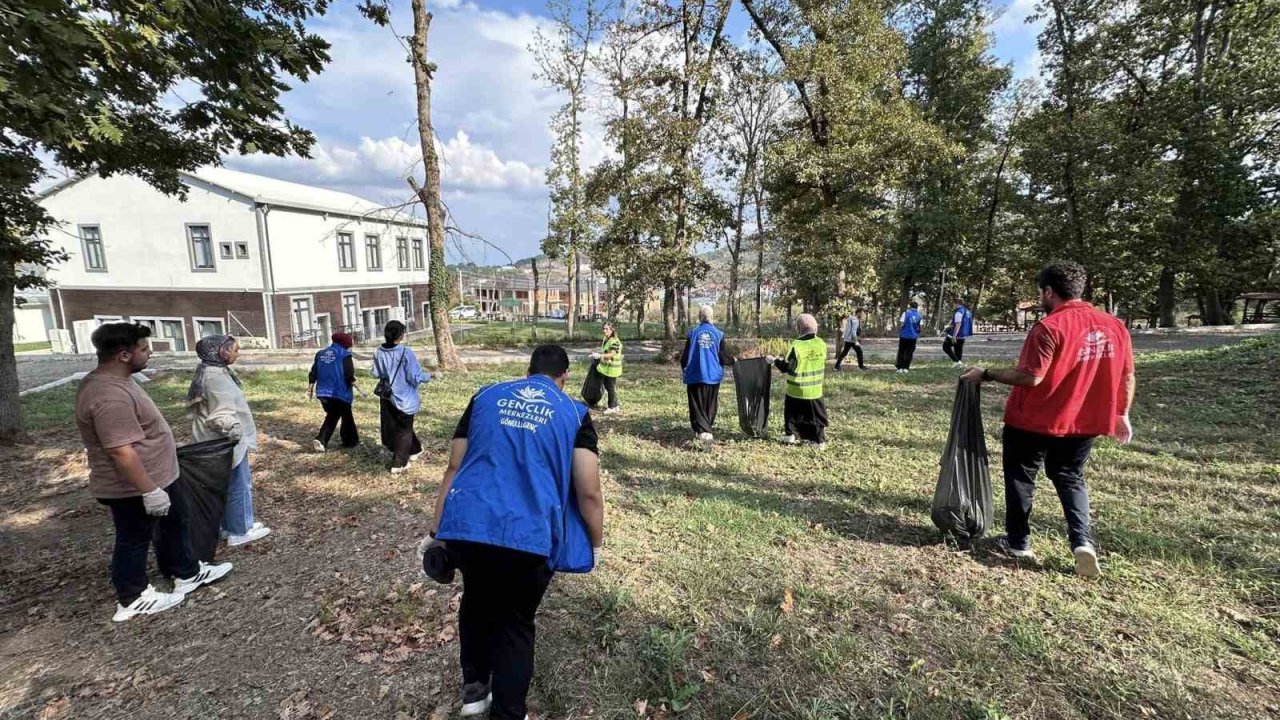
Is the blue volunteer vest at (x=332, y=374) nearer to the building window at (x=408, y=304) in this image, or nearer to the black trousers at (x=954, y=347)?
the black trousers at (x=954, y=347)

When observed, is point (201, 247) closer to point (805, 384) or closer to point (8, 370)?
point (8, 370)

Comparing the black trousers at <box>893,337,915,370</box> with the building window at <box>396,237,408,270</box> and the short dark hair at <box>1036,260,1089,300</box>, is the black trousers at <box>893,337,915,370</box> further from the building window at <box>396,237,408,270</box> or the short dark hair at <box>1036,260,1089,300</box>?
the building window at <box>396,237,408,270</box>

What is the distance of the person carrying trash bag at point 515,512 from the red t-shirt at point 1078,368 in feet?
10.1

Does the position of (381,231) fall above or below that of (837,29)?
below

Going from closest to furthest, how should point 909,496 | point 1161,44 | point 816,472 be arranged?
1. point 909,496
2. point 816,472
3. point 1161,44

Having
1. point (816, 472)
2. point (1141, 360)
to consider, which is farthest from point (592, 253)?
point (1141, 360)

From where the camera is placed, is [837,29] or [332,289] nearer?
[837,29]

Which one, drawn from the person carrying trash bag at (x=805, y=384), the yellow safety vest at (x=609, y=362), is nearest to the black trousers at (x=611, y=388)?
the yellow safety vest at (x=609, y=362)

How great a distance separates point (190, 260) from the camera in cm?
2145

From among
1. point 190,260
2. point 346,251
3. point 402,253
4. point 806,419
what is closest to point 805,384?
point 806,419

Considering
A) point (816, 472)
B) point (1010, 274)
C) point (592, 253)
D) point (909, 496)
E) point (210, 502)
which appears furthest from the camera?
point (1010, 274)

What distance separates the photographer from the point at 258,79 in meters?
3.96

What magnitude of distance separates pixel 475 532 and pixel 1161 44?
94.9ft

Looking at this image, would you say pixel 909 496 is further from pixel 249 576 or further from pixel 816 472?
pixel 249 576
